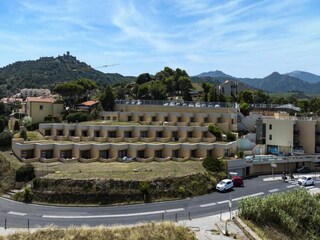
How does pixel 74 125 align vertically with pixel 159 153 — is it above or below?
above

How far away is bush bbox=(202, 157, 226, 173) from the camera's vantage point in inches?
1635

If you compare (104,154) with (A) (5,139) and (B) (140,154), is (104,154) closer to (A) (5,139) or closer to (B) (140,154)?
(B) (140,154)

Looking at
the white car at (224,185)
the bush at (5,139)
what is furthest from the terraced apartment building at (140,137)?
the white car at (224,185)

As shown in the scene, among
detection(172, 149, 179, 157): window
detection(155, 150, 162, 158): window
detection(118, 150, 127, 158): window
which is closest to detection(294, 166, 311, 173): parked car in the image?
detection(172, 149, 179, 157): window

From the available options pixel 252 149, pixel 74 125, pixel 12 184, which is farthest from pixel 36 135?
pixel 252 149

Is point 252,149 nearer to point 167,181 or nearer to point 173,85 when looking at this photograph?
point 167,181

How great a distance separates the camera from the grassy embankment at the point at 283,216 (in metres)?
27.2

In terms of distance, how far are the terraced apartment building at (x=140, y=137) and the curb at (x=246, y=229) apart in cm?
1868

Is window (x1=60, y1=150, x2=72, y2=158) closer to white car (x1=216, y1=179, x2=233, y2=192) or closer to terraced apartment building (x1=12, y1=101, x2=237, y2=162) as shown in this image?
terraced apartment building (x1=12, y1=101, x2=237, y2=162)

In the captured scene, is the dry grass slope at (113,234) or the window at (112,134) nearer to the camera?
the dry grass slope at (113,234)

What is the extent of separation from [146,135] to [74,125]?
10673mm

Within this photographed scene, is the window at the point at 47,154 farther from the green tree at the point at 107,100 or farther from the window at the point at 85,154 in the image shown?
the green tree at the point at 107,100

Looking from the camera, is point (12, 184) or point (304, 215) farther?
point (12, 184)

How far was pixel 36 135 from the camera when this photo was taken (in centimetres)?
5062
